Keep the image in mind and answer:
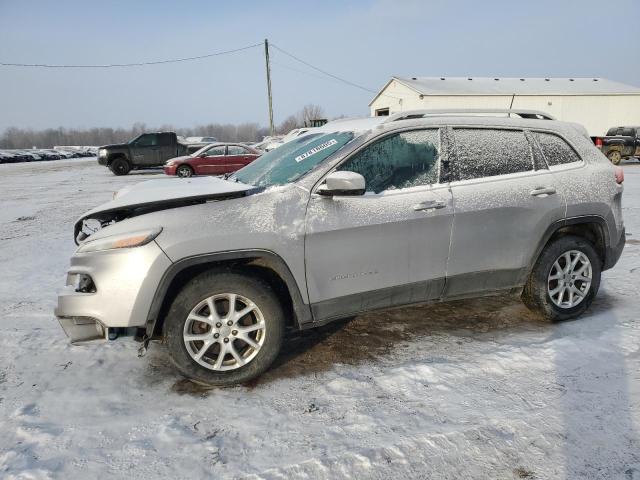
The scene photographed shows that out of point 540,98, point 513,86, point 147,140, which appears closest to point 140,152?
point 147,140

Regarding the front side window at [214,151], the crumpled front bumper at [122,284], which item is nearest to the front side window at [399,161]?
the crumpled front bumper at [122,284]

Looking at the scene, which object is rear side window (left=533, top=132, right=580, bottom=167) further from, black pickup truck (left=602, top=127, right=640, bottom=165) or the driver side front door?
black pickup truck (left=602, top=127, right=640, bottom=165)

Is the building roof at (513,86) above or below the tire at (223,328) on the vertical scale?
above

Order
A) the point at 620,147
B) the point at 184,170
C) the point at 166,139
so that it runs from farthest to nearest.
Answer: the point at 166,139, the point at 620,147, the point at 184,170

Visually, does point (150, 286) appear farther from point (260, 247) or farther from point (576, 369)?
point (576, 369)

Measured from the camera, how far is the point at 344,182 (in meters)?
2.84

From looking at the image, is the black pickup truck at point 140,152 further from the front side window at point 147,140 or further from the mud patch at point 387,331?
the mud patch at point 387,331

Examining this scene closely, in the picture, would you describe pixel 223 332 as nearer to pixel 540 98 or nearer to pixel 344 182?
pixel 344 182

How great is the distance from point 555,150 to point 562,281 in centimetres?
115

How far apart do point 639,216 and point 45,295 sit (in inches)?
385

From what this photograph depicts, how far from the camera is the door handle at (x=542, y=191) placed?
138 inches

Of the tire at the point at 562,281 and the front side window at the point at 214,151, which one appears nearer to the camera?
the tire at the point at 562,281

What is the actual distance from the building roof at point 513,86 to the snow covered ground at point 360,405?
3617 centimetres

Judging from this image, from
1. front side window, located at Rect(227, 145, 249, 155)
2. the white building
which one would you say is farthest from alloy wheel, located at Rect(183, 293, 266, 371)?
the white building
